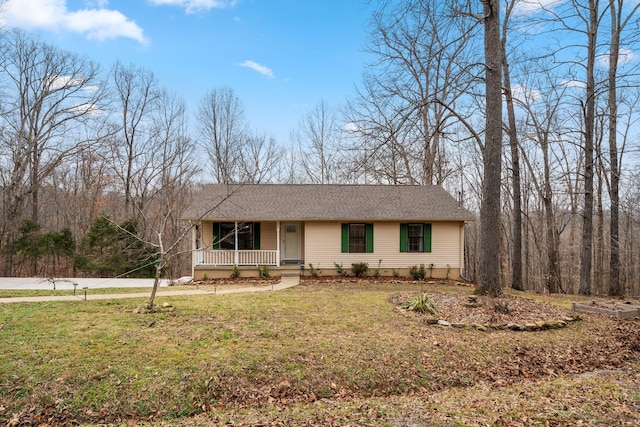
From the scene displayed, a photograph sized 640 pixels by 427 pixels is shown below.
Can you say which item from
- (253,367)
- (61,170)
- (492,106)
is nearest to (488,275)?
(492,106)

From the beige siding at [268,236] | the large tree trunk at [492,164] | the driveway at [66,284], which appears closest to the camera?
the large tree trunk at [492,164]

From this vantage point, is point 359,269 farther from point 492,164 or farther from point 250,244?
point 492,164

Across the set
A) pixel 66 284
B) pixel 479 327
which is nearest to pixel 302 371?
Result: pixel 479 327

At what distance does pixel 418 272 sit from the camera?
14617 mm

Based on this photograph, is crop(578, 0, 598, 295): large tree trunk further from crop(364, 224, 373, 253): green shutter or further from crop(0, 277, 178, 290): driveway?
crop(0, 277, 178, 290): driveway

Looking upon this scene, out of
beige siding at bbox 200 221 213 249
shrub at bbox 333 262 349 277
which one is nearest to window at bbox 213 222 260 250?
beige siding at bbox 200 221 213 249

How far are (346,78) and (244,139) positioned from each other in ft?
29.1

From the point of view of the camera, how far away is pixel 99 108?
1939 cm

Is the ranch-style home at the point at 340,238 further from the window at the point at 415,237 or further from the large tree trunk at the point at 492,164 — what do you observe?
the large tree trunk at the point at 492,164

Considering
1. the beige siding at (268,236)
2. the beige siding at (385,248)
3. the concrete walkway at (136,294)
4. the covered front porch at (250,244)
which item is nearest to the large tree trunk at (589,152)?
the beige siding at (385,248)

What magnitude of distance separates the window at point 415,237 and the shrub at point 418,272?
76cm

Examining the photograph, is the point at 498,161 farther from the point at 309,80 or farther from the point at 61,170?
the point at 61,170

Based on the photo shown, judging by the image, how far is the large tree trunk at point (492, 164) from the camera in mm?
9484

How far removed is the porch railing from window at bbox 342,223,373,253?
299cm
